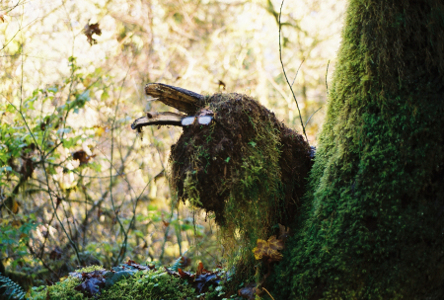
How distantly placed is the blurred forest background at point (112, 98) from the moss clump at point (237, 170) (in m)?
1.18

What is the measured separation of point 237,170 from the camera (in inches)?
75.4

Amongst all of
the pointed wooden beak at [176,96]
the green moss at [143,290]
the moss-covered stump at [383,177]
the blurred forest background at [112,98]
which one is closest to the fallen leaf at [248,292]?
the moss-covered stump at [383,177]

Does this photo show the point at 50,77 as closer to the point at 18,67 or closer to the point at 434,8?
the point at 18,67

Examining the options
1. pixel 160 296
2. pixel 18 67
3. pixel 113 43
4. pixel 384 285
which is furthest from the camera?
pixel 113 43

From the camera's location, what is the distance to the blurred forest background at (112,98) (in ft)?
13.9

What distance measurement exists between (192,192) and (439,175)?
1.40 metres

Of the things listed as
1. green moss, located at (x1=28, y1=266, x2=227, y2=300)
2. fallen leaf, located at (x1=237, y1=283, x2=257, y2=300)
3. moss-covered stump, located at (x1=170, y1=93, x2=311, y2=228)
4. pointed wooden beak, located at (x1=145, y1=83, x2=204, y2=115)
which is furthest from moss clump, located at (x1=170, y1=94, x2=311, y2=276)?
green moss, located at (x1=28, y1=266, x2=227, y2=300)

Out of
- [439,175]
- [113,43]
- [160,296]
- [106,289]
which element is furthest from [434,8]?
[113,43]

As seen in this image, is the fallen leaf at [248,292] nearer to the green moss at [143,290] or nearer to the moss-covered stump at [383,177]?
the moss-covered stump at [383,177]

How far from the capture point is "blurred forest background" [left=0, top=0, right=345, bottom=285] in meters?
4.22

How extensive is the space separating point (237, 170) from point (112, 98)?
4.90 meters

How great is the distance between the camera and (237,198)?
1.94m

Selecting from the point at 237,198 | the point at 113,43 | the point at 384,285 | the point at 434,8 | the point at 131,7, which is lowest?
the point at 384,285

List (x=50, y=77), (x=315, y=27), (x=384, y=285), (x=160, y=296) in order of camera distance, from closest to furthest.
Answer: (x=384, y=285)
(x=160, y=296)
(x=50, y=77)
(x=315, y=27)
